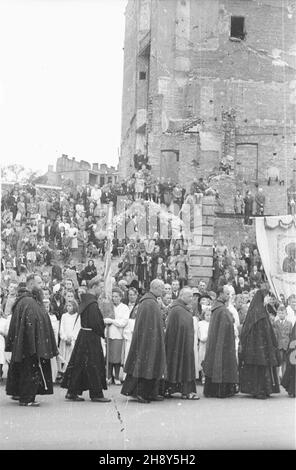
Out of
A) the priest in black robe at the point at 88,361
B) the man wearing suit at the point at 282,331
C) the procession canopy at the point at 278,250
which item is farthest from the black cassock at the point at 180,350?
the procession canopy at the point at 278,250

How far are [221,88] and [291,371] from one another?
106ft

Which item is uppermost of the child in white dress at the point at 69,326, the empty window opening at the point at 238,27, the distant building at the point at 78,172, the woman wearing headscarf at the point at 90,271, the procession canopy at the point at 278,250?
the empty window opening at the point at 238,27

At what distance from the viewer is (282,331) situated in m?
13.9

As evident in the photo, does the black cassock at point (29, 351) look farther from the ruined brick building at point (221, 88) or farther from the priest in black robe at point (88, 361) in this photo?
the ruined brick building at point (221, 88)

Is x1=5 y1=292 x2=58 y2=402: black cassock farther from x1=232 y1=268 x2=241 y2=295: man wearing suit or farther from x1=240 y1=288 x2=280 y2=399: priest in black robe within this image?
x1=232 y1=268 x2=241 y2=295: man wearing suit

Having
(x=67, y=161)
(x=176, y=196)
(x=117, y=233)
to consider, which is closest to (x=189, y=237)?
(x=117, y=233)

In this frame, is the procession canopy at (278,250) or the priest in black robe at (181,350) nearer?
the priest in black robe at (181,350)

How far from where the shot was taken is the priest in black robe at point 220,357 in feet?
39.2

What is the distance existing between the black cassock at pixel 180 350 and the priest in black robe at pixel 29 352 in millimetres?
1887

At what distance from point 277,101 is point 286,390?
1294 inches

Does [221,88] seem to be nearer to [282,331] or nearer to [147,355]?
[282,331]

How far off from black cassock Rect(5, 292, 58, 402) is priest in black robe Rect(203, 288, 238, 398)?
262 cm

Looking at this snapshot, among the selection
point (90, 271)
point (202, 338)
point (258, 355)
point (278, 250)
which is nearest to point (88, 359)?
point (258, 355)
